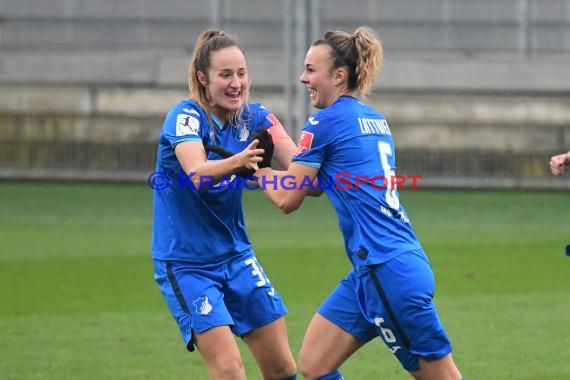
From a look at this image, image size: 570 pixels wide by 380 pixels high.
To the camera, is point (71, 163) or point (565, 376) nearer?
point (565, 376)

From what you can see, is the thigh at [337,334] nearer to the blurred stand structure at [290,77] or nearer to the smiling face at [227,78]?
the smiling face at [227,78]

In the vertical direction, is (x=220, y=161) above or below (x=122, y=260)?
above

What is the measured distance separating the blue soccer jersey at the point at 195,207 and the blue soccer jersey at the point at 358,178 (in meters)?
0.53

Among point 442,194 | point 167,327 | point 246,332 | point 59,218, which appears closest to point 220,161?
point 246,332

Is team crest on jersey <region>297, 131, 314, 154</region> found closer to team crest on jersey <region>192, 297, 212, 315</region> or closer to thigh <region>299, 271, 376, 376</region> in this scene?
thigh <region>299, 271, 376, 376</region>

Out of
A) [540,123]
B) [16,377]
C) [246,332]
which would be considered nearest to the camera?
[246,332]

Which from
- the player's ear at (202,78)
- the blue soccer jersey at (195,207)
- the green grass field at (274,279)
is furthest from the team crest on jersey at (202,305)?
the green grass field at (274,279)

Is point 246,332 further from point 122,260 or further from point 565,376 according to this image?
point 122,260

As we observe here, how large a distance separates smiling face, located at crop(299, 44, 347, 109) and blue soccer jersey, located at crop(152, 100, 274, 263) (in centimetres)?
54

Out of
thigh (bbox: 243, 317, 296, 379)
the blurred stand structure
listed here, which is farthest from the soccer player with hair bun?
the blurred stand structure

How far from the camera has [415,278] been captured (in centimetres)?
581

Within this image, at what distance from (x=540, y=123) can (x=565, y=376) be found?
35.3 feet

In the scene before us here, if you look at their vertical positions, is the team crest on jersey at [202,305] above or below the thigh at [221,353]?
above

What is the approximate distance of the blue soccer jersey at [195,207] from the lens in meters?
6.26
